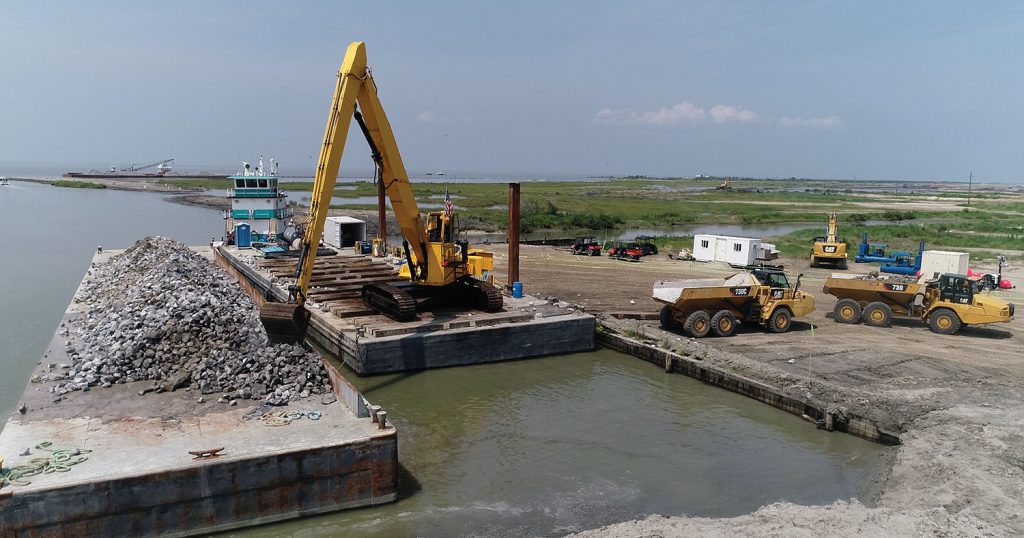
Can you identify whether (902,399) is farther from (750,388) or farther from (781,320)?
(781,320)

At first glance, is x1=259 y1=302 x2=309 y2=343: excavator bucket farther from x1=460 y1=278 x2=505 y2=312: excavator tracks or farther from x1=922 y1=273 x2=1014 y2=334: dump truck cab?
x1=922 y1=273 x2=1014 y2=334: dump truck cab

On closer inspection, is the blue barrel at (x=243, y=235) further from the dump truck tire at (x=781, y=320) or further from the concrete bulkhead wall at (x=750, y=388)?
the dump truck tire at (x=781, y=320)

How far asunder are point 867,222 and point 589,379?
66.9 m

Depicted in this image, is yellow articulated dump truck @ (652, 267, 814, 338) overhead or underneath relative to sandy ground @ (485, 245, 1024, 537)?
overhead

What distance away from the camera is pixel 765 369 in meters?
16.3

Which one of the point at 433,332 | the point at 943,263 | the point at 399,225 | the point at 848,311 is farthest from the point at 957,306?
the point at 399,225

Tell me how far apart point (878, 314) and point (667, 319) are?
23.3ft

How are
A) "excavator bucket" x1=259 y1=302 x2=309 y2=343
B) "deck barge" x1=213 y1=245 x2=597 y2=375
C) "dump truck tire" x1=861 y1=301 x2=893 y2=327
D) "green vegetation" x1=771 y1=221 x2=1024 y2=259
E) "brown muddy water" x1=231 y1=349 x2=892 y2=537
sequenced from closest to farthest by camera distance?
1. "brown muddy water" x1=231 y1=349 x2=892 y2=537
2. "excavator bucket" x1=259 y1=302 x2=309 y2=343
3. "deck barge" x1=213 y1=245 x2=597 y2=375
4. "dump truck tire" x1=861 y1=301 x2=893 y2=327
5. "green vegetation" x1=771 y1=221 x2=1024 y2=259

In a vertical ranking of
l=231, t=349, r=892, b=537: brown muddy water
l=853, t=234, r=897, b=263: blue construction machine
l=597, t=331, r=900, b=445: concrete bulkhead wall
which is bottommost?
Answer: l=231, t=349, r=892, b=537: brown muddy water

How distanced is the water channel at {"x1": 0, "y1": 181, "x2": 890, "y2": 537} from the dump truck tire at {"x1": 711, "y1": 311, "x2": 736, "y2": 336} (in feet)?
9.62

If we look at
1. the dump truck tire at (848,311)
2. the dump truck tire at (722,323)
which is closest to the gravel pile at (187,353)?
the dump truck tire at (722,323)

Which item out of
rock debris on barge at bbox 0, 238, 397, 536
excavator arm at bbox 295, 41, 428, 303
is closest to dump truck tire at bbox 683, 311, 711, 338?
excavator arm at bbox 295, 41, 428, 303

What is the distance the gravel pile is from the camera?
12.0 m

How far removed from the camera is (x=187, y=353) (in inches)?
512
